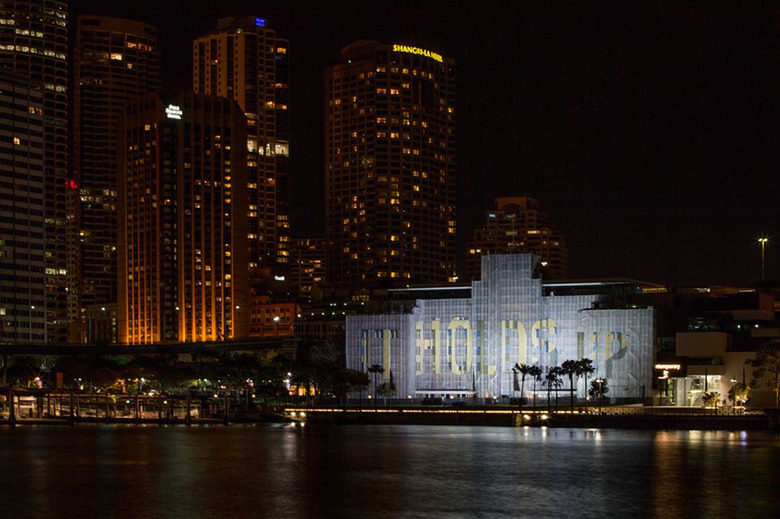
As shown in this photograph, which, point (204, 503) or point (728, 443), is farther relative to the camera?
point (728, 443)

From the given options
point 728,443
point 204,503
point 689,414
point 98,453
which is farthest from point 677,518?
point 689,414

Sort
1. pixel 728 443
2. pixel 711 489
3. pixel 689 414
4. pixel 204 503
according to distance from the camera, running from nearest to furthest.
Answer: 1. pixel 204 503
2. pixel 711 489
3. pixel 728 443
4. pixel 689 414

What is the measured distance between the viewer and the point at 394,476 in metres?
124

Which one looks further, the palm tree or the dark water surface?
the palm tree

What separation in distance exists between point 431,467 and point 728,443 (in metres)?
47.4

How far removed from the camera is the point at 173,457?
142 metres

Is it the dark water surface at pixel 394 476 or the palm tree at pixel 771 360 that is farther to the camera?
the palm tree at pixel 771 360

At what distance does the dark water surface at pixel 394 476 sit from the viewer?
331ft

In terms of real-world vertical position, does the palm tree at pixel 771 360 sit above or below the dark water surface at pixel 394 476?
above

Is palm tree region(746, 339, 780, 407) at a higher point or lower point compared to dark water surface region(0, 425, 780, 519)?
higher

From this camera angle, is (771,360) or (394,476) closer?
(394,476)

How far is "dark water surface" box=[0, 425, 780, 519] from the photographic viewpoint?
10100 cm

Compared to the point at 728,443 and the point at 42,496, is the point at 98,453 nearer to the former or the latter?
the point at 42,496

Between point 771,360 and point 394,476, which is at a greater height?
point 771,360
